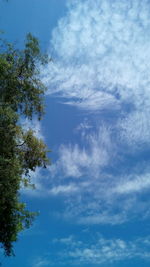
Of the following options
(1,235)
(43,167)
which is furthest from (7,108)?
(1,235)

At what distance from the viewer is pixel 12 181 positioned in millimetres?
26688

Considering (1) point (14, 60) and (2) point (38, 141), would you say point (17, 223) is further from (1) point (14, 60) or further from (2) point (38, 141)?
(1) point (14, 60)

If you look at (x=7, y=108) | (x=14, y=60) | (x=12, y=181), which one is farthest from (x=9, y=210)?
(x=14, y=60)

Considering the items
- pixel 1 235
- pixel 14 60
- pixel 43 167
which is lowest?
pixel 1 235

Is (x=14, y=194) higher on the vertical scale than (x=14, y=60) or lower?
lower

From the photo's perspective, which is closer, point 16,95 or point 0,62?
point 0,62

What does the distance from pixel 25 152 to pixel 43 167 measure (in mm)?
2546

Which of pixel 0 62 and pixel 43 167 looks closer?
pixel 0 62

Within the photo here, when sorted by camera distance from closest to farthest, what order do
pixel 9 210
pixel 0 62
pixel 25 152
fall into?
pixel 0 62
pixel 9 210
pixel 25 152

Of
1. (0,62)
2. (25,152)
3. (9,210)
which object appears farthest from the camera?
(25,152)

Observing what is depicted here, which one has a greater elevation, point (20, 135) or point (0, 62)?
point (0, 62)

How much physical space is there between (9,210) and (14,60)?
41.0 ft

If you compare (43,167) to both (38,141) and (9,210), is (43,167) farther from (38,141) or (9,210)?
(9,210)

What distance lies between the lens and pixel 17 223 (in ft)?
95.5
